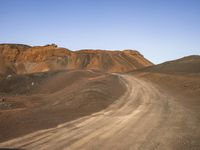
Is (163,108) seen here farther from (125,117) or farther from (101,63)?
(101,63)

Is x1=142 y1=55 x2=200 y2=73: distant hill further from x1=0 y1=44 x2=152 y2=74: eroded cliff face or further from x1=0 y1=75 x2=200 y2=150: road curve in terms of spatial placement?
x1=0 y1=44 x2=152 y2=74: eroded cliff face

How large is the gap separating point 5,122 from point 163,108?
960 cm

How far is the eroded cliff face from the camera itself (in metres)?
131

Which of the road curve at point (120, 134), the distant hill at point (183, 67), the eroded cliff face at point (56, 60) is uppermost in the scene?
the eroded cliff face at point (56, 60)

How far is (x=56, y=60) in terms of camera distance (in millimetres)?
132875

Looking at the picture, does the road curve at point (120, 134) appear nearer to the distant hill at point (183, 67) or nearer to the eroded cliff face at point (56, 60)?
the distant hill at point (183, 67)

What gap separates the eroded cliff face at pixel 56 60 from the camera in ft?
431

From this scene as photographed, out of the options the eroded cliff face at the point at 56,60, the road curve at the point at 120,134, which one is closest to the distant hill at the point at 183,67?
the road curve at the point at 120,134

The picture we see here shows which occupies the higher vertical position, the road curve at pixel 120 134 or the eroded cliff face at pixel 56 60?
the eroded cliff face at pixel 56 60

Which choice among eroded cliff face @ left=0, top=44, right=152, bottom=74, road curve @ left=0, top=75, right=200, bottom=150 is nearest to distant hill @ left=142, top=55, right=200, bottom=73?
road curve @ left=0, top=75, right=200, bottom=150

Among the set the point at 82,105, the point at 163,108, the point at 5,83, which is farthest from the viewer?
the point at 5,83

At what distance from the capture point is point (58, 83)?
150ft

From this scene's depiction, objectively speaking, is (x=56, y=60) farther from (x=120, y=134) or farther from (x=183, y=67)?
(x=120, y=134)

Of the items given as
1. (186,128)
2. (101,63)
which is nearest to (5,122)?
(186,128)
